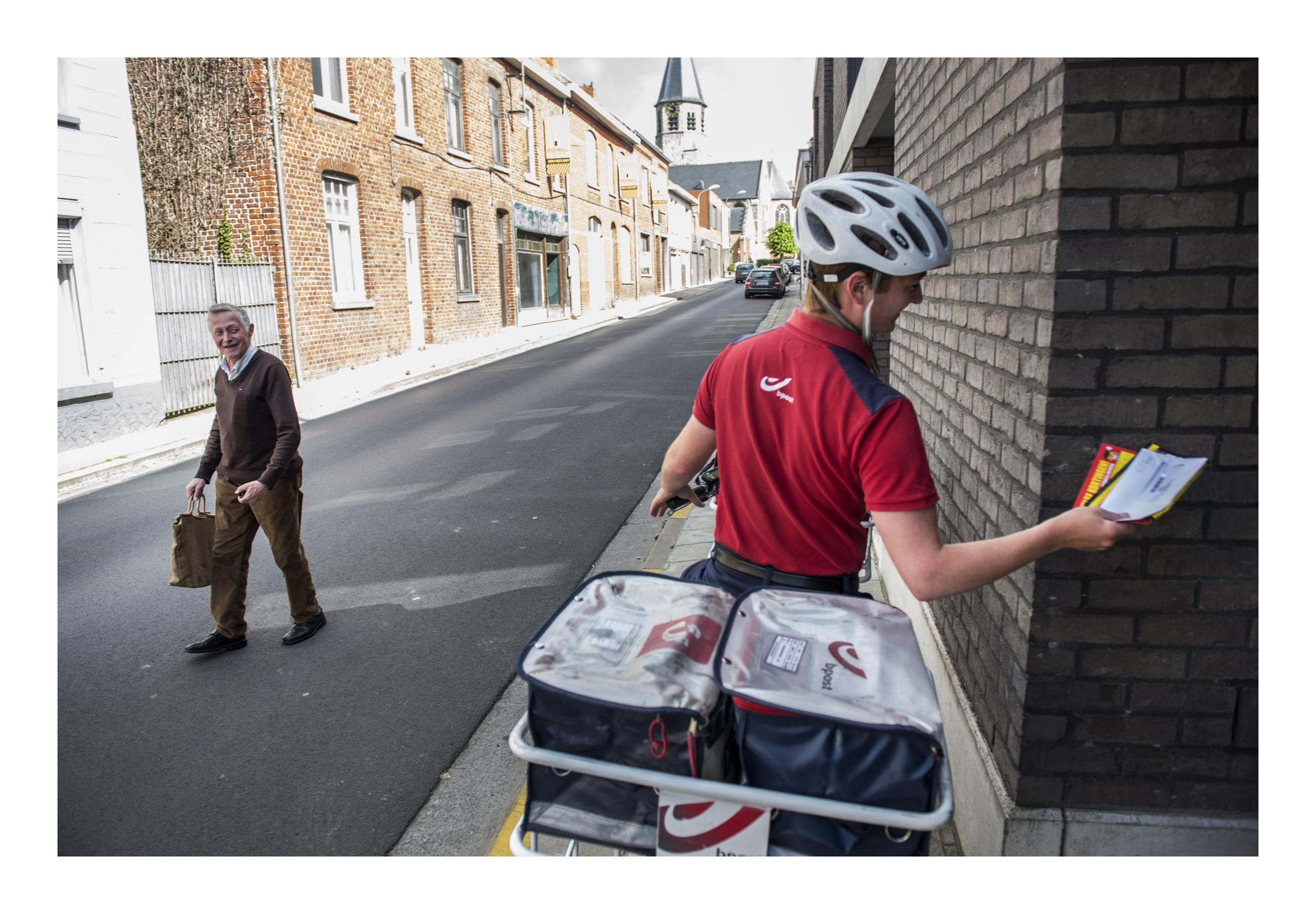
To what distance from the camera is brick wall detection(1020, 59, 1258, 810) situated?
199 centimetres

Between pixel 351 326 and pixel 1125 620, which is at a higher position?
pixel 351 326

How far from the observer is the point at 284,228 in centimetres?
1479

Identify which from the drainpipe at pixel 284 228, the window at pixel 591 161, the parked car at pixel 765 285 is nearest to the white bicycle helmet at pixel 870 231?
the drainpipe at pixel 284 228

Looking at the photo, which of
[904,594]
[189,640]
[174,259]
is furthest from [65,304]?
[904,594]

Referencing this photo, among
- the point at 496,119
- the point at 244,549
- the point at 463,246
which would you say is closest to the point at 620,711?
the point at 244,549

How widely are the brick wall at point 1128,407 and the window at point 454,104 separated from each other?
69.7 feet

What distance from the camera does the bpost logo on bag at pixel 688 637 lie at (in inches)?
70.2

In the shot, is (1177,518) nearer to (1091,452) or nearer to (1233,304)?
(1091,452)

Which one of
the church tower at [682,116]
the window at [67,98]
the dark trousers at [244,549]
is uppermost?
the church tower at [682,116]

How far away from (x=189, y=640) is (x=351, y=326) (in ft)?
43.2

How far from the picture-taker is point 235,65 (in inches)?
560

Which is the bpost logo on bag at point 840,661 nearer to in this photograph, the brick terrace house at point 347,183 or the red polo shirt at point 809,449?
the red polo shirt at point 809,449

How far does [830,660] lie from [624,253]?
40079mm

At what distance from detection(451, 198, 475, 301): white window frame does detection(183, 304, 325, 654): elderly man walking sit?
1785cm
